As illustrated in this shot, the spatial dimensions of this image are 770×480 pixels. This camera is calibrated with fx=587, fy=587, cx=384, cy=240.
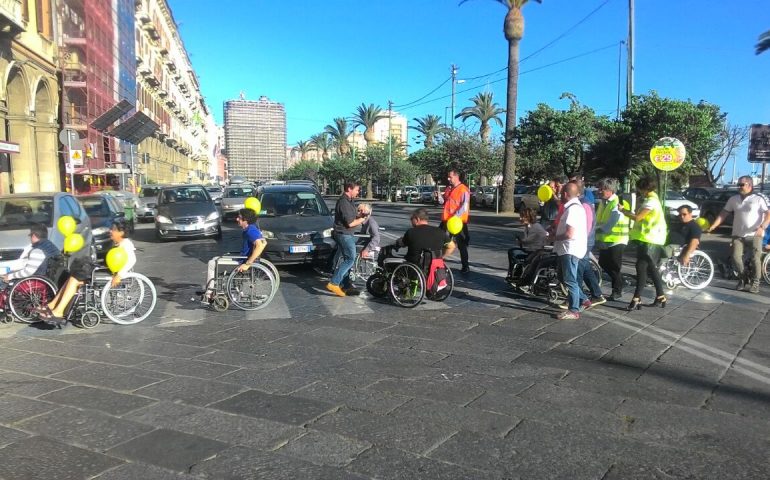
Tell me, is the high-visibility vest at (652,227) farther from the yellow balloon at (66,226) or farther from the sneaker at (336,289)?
the yellow balloon at (66,226)

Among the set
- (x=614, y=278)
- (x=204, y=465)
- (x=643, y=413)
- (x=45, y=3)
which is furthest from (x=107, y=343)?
(x=45, y=3)

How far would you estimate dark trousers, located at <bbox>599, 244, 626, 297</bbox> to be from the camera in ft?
25.8

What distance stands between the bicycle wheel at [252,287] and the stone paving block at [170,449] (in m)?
3.73

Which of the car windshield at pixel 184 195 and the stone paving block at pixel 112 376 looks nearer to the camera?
the stone paving block at pixel 112 376

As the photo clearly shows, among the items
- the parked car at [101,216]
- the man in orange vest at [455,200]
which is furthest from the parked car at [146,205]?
the man in orange vest at [455,200]

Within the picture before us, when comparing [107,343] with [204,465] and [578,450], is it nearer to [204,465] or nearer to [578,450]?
[204,465]

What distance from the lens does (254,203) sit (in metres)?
8.73

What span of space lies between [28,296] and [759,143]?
13.8 m

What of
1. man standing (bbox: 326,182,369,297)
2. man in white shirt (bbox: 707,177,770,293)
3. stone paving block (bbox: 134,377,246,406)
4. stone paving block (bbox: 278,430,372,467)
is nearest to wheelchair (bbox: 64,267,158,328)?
stone paving block (bbox: 134,377,246,406)

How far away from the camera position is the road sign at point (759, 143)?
1263 cm

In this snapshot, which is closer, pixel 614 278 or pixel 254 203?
pixel 614 278

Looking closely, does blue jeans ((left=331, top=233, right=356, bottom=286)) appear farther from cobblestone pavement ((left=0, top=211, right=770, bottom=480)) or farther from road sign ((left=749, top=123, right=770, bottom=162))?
road sign ((left=749, top=123, right=770, bottom=162))

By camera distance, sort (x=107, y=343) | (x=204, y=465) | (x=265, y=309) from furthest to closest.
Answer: (x=265, y=309) → (x=107, y=343) → (x=204, y=465)

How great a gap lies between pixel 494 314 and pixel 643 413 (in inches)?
126
